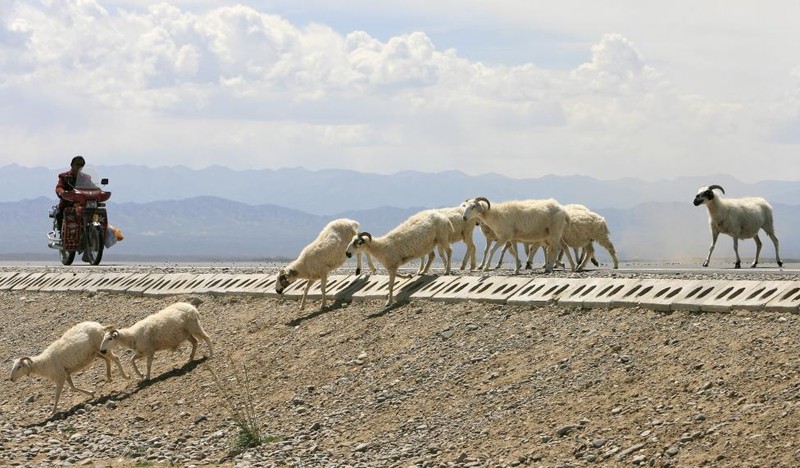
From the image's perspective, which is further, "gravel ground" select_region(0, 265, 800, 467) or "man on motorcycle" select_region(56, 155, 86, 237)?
"man on motorcycle" select_region(56, 155, 86, 237)

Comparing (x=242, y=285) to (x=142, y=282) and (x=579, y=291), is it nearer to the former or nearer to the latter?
(x=142, y=282)

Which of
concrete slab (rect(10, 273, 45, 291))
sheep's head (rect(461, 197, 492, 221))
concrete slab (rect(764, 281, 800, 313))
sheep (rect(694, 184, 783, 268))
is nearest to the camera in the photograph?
concrete slab (rect(764, 281, 800, 313))

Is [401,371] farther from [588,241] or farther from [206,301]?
[588,241]

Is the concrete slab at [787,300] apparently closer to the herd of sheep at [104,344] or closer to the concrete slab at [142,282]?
the herd of sheep at [104,344]

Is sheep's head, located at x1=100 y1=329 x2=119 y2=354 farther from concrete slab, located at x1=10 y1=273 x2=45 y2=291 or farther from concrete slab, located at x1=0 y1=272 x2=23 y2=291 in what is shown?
concrete slab, located at x1=0 y1=272 x2=23 y2=291

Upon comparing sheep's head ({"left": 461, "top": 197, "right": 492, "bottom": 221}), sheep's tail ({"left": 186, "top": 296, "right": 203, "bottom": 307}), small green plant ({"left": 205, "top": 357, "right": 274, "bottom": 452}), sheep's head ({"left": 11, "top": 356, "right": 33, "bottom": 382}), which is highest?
sheep's head ({"left": 461, "top": 197, "right": 492, "bottom": 221})

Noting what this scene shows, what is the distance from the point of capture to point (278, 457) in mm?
16328

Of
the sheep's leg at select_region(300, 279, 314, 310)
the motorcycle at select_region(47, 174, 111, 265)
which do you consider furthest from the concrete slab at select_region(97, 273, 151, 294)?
the sheep's leg at select_region(300, 279, 314, 310)

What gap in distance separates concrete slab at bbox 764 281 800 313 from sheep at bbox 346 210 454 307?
7.07 meters

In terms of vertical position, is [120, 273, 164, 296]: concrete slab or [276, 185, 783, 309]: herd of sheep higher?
[276, 185, 783, 309]: herd of sheep

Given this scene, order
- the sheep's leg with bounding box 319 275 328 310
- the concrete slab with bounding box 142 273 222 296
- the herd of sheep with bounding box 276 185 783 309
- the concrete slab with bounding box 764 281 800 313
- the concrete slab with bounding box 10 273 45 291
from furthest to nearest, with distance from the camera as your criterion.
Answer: the concrete slab with bounding box 10 273 45 291
the concrete slab with bounding box 142 273 222 296
the sheep's leg with bounding box 319 275 328 310
the herd of sheep with bounding box 276 185 783 309
the concrete slab with bounding box 764 281 800 313

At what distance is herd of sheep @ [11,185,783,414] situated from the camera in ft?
69.6

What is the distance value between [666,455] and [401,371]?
18.6 feet

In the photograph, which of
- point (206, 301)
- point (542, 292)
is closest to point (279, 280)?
point (206, 301)
